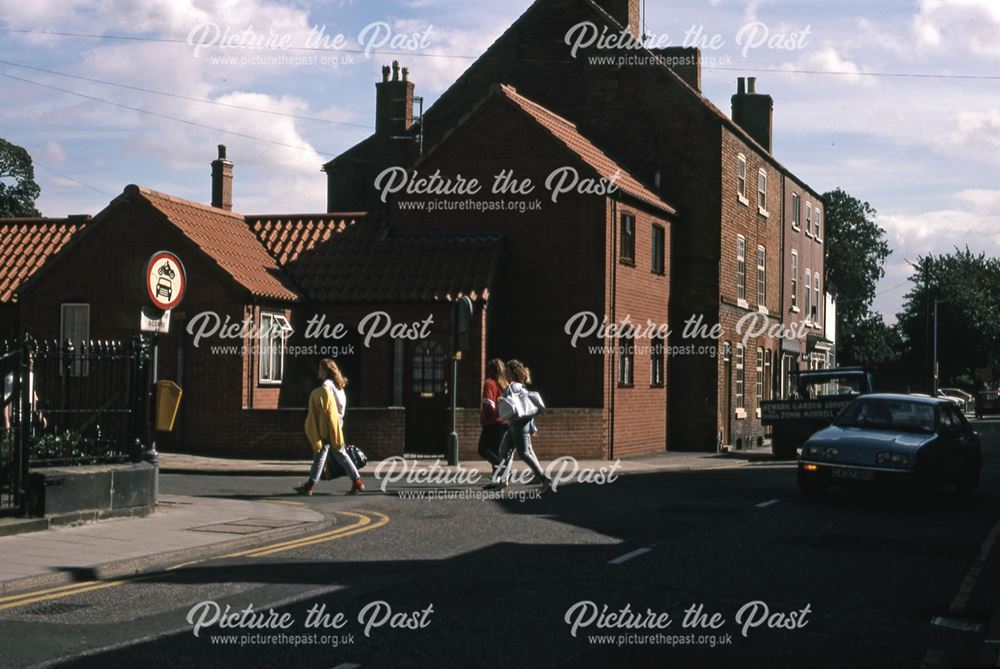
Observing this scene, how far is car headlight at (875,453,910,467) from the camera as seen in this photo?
49.8ft

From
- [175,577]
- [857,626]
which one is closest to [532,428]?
[175,577]

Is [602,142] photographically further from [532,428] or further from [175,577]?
[175,577]

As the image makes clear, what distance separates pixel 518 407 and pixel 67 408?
6289 millimetres

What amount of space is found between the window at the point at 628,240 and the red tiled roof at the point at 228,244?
7.99 metres

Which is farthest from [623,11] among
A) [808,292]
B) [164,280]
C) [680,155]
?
[164,280]

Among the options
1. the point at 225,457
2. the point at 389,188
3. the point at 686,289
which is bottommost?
the point at 225,457

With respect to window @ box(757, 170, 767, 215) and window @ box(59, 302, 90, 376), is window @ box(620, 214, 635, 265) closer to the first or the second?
window @ box(757, 170, 767, 215)

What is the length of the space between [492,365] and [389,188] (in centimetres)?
1404

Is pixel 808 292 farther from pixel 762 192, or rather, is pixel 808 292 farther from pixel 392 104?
pixel 392 104

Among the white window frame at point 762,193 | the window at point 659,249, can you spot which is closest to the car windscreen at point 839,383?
the window at point 659,249

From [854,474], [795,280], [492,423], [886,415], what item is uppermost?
[795,280]

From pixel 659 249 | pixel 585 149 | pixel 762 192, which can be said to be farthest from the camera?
pixel 762 192

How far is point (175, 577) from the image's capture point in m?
9.85

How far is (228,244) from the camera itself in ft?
94.0
